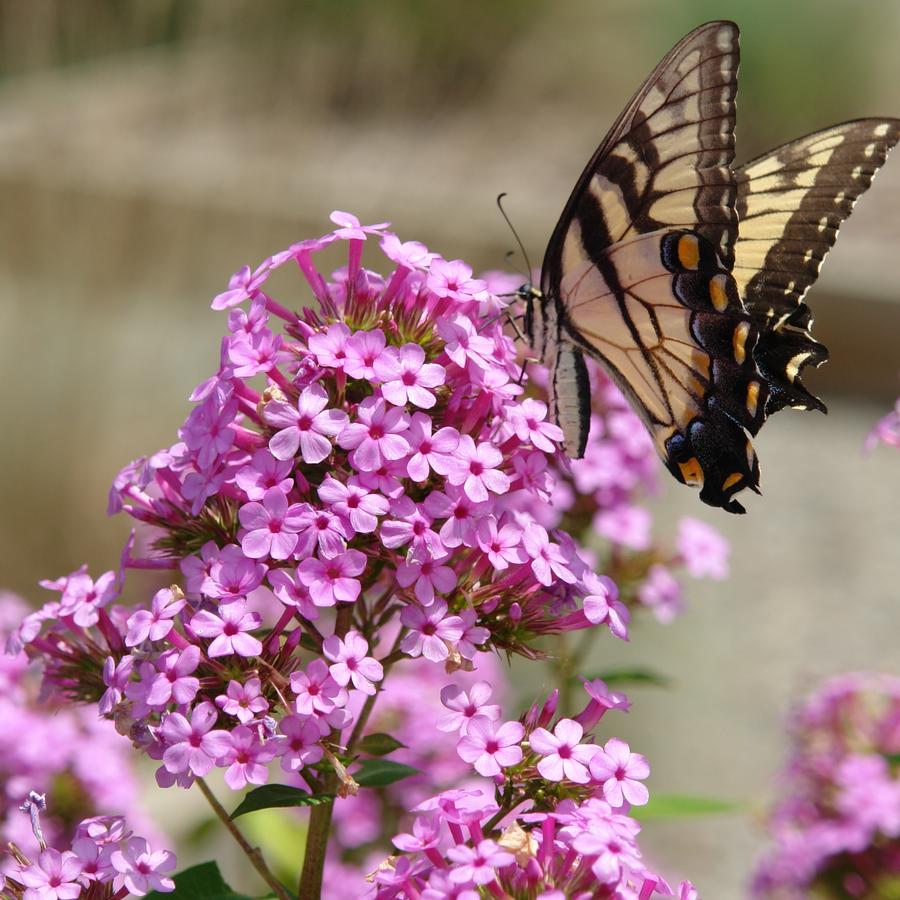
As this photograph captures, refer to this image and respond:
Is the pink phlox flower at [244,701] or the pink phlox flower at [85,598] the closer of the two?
the pink phlox flower at [244,701]

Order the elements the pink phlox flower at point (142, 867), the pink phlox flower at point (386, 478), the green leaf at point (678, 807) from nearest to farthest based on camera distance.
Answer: the pink phlox flower at point (142, 867), the pink phlox flower at point (386, 478), the green leaf at point (678, 807)

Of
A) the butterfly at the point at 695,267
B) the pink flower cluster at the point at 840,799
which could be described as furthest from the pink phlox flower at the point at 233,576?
the pink flower cluster at the point at 840,799

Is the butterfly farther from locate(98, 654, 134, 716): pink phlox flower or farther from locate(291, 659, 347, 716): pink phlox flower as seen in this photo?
locate(98, 654, 134, 716): pink phlox flower

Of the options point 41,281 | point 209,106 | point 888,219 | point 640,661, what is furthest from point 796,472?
point 209,106

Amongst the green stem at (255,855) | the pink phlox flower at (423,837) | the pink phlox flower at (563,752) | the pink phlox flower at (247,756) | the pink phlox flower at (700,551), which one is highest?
the pink phlox flower at (563,752)

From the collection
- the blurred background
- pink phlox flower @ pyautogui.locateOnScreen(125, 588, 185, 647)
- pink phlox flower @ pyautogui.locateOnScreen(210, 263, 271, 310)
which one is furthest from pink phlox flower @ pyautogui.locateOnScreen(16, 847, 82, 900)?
the blurred background

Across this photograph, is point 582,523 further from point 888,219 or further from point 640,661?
point 888,219

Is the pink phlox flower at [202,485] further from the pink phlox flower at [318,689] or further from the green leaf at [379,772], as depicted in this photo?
the green leaf at [379,772]

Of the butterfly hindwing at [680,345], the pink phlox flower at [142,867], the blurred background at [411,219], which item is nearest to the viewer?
the pink phlox flower at [142,867]
